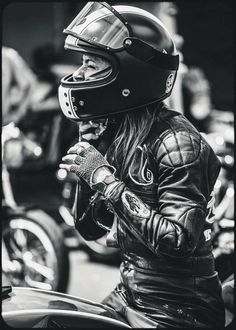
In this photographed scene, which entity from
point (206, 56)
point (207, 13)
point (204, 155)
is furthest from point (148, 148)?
point (206, 56)

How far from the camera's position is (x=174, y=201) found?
2012mm

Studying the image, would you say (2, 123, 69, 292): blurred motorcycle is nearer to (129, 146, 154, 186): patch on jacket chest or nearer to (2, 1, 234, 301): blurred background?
(2, 1, 234, 301): blurred background

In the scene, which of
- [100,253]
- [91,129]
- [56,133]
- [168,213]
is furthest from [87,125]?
[56,133]

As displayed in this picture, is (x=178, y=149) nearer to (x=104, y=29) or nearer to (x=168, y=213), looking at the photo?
(x=168, y=213)

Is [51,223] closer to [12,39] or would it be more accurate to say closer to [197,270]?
[197,270]

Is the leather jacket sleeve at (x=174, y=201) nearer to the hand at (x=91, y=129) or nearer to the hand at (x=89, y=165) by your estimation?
the hand at (x=89, y=165)

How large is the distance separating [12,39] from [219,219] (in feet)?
19.2

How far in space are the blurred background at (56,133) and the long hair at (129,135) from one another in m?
1.57

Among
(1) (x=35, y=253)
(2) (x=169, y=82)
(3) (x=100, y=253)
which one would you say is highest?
(2) (x=169, y=82)

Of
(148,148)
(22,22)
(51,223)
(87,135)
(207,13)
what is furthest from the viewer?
(22,22)

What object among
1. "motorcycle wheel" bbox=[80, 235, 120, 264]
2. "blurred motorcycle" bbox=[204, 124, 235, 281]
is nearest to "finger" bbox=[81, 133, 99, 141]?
"blurred motorcycle" bbox=[204, 124, 235, 281]

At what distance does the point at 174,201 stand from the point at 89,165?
1.02 ft

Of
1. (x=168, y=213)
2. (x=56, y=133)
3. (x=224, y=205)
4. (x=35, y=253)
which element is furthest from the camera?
(x=56, y=133)

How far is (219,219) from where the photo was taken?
5.16 m
